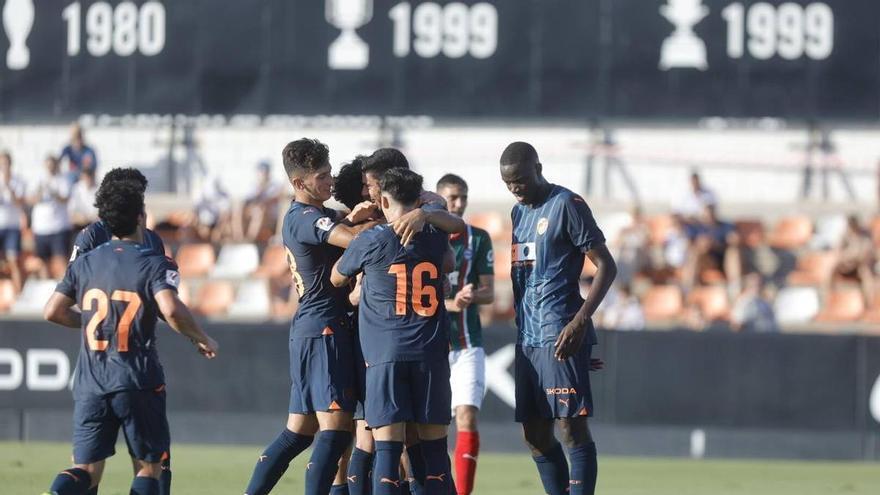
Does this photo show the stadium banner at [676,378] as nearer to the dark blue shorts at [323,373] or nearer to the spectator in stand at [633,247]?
the spectator in stand at [633,247]

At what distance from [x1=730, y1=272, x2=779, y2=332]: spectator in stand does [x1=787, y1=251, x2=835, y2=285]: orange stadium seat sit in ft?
4.75

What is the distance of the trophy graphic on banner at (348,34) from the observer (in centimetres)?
2092

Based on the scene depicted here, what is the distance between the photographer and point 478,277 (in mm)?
10719

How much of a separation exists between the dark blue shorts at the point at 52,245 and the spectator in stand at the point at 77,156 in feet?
3.62

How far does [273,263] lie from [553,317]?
11.6 m

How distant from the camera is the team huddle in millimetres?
8055

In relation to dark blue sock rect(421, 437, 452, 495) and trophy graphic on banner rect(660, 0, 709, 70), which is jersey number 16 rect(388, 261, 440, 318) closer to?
dark blue sock rect(421, 437, 452, 495)

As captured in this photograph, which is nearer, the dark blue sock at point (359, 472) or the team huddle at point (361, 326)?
the team huddle at point (361, 326)

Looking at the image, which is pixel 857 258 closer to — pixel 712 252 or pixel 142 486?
pixel 712 252

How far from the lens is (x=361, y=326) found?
8.59 metres

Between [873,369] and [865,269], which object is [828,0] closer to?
[865,269]

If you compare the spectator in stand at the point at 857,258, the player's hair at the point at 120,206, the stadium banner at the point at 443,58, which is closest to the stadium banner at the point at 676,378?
A: the spectator in stand at the point at 857,258

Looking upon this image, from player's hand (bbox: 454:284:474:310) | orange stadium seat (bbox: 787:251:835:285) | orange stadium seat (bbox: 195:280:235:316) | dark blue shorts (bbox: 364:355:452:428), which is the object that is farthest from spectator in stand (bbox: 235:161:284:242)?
dark blue shorts (bbox: 364:355:452:428)

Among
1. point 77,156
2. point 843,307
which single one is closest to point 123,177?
point 843,307
